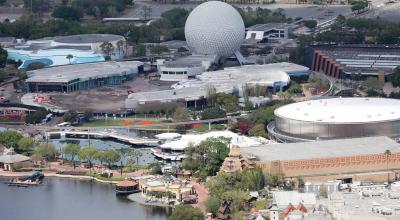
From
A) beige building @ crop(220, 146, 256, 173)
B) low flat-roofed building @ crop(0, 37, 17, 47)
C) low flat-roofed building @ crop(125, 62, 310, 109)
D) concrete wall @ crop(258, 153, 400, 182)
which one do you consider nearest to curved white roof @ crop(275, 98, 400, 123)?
concrete wall @ crop(258, 153, 400, 182)

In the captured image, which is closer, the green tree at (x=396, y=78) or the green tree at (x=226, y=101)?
the green tree at (x=226, y=101)

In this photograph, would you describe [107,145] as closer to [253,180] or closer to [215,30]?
[253,180]

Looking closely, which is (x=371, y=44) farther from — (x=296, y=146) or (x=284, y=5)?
(x=296, y=146)

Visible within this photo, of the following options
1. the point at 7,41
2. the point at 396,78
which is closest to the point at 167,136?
the point at 396,78

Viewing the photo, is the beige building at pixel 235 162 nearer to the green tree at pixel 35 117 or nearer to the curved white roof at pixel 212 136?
the curved white roof at pixel 212 136

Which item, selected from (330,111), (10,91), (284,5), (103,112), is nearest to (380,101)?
(330,111)

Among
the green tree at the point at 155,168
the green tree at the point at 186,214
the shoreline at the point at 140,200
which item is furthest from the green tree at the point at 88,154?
the green tree at the point at 186,214

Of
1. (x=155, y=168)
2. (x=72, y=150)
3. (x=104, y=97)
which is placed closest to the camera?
(x=155, y=168)
